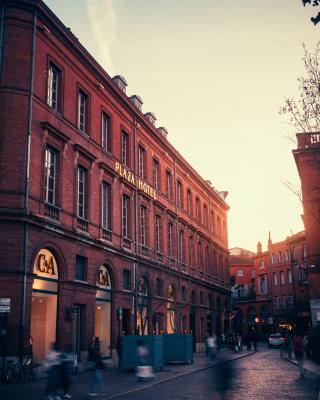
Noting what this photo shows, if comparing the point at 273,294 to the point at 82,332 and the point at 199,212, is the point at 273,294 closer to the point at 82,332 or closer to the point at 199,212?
the point at 199,212

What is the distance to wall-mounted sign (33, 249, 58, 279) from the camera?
20766 mm

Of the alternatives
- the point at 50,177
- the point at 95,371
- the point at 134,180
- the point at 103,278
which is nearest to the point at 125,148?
the point at 134,180

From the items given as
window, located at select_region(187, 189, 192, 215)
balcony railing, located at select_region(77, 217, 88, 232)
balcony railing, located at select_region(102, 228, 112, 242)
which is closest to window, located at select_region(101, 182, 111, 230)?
balcony railing, located at select_region(102, 228, 112, 242)

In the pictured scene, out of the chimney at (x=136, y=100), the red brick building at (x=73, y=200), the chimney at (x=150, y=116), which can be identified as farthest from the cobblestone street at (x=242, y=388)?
the chimney at (x=150, y=116)

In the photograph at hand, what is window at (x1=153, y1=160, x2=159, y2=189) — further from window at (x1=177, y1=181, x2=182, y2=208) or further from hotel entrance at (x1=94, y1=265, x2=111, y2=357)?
hotel entrance at (x1=94, y1=265, x2=111, y2=357)

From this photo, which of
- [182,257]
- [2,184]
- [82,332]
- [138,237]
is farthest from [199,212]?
[2,184]

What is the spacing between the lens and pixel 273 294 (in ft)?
250

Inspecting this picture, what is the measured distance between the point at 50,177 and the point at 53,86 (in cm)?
447

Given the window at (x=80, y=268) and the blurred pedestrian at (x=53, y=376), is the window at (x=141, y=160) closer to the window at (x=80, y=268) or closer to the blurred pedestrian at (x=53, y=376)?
the window at (x=80, y=268)

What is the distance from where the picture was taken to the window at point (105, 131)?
28469 millimetres

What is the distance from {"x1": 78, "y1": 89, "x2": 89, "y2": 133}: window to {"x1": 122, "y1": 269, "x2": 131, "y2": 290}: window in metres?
8.56

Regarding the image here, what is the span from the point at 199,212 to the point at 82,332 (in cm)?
2536

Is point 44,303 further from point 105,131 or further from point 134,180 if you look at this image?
point 134,180

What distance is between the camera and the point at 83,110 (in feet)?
86.8
